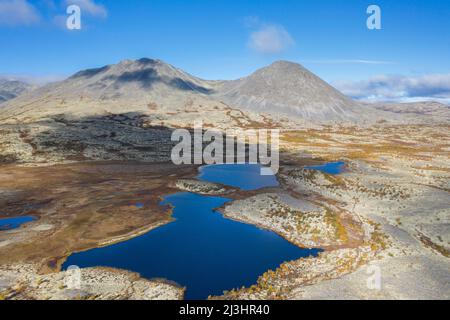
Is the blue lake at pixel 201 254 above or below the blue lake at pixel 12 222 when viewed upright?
below

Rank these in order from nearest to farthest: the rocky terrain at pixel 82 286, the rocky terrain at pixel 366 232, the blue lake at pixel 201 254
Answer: the rocky terrain at pixel 82 286 < the rocky terrain at pixel 366 232 < the blue lake at pixel 201 254

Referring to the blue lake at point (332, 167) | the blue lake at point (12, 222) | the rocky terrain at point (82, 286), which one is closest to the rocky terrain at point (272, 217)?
the rocky terrain at point (82, 286)

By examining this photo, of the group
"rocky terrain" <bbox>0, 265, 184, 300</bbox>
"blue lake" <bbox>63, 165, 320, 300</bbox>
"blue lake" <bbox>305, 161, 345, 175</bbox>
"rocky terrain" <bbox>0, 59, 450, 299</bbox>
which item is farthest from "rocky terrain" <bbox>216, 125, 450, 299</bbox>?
"rocky terrain" <bbox>0, 265, 184, 300</bbox>

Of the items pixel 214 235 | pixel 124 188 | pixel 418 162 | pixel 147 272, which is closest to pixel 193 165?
pixel 124 188

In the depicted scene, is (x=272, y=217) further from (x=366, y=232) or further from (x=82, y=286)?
(x=82, y=286)

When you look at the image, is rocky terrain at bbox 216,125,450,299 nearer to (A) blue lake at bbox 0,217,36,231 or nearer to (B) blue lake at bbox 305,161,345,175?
(B) blue lake at bbox 305,161,345,175

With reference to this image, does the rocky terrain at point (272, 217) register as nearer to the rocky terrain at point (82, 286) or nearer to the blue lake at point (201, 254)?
the rocky terrain at point (82, 286)

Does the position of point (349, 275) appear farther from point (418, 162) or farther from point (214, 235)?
point (418, 162)
